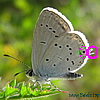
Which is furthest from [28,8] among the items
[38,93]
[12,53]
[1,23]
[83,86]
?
[38,93]

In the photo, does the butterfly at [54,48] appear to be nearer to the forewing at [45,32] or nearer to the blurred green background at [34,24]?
the forewing at [45,32]

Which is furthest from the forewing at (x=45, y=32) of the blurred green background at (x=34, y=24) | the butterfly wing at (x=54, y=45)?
the blurred green background at (x=34, y=24)

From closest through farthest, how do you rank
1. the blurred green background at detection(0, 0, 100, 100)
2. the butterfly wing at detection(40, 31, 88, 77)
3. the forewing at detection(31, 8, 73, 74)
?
the forewing at detection(31, 8, 73, 74), the butterfly wing at detection(40, 31, 88, 77), the blurred green background at detection(0, 0, 100, 100)

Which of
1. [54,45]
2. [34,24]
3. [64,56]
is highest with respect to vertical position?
[34,24]

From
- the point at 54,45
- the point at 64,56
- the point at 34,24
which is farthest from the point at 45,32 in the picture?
the point at 34,24

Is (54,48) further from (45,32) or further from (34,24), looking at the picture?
(34,24)

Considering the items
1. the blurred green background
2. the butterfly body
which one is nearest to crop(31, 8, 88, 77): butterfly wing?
the butterfly body

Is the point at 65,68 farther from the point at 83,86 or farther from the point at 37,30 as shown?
the point at 83,86

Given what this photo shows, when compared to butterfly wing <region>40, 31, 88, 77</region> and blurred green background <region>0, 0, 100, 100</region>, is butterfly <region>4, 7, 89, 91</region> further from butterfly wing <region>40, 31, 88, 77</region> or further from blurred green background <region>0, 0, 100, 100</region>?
blurred green background <region>0, 0, 100, 100</region>
